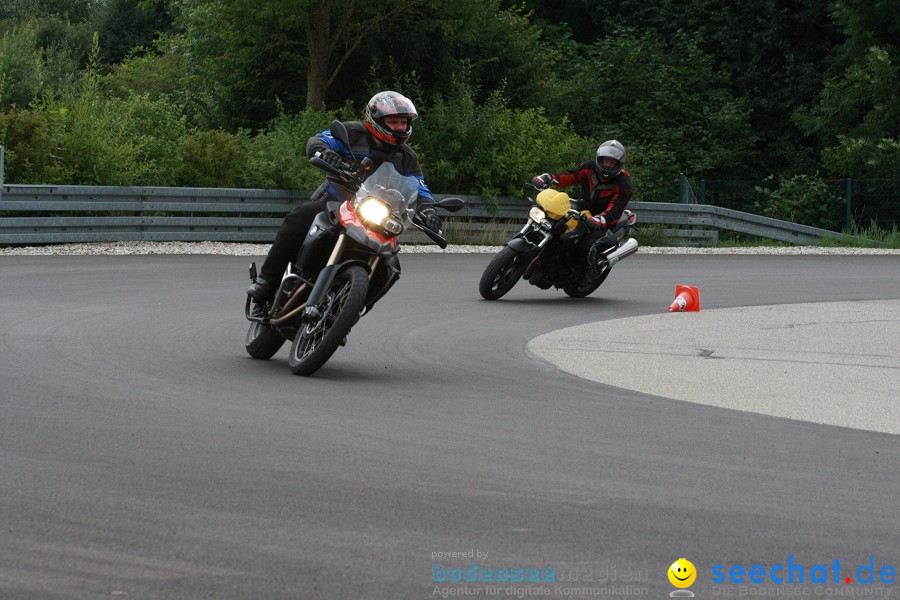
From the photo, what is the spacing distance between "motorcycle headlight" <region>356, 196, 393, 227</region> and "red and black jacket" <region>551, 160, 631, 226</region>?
6.90 metres

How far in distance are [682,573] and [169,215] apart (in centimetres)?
1843

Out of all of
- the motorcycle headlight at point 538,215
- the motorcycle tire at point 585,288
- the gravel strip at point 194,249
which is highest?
the motorcycle headlight at point 538,215

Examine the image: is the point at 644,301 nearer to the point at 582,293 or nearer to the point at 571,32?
the point at 582,293

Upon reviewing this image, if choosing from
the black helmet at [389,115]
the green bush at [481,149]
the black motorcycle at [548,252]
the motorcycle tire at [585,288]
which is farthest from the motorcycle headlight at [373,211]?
the green bush at [481,149]

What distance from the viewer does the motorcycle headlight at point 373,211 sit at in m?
8.85

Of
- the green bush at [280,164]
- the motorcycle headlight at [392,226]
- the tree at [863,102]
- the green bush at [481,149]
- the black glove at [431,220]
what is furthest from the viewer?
the tree at [863,102]

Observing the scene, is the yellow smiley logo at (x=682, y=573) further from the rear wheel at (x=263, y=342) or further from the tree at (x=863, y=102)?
the tree at (x=863, y=102)

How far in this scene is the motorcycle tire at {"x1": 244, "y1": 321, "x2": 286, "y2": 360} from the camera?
963 centimetres

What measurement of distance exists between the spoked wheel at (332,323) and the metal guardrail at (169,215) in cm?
1173

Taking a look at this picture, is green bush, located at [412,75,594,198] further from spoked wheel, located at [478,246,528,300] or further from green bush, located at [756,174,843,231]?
spoked wheel, located at [478,246,528,300]

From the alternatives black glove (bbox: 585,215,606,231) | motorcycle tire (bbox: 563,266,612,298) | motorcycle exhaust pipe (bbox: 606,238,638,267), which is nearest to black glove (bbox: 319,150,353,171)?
black glove (bbox: 585,215,606,231)

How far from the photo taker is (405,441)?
666cm

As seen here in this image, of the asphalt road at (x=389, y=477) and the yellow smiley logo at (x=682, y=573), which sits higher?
the yellow smiley logo at (x=682, y=573)

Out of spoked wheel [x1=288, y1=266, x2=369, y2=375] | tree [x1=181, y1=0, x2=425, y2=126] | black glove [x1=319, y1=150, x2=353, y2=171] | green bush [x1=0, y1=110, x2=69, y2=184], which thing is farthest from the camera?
tree [x1=181, y1=0, x2=425, y2=126]
